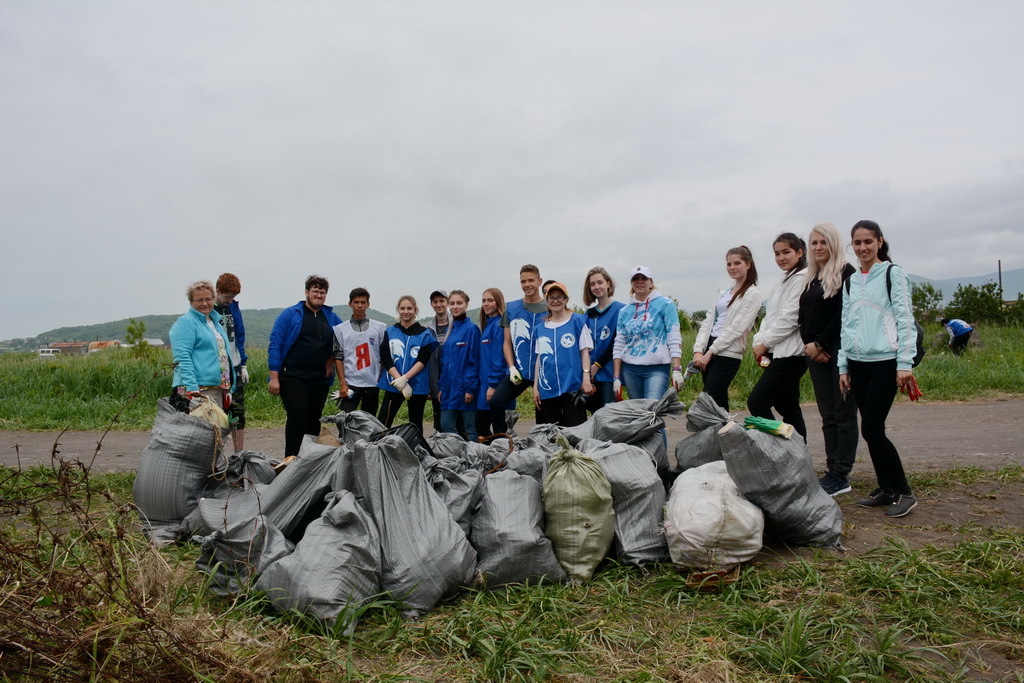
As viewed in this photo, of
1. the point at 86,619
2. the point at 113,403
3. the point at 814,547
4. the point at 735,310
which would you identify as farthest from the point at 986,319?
the point at 86,619

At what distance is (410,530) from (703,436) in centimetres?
172

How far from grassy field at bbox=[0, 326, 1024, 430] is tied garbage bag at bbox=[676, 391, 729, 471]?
568 cm

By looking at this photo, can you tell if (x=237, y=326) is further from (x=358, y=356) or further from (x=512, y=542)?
(x=512, y=542)

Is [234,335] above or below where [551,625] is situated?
above

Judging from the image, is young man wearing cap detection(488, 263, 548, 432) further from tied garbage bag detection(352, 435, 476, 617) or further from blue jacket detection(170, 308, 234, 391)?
tied garbage bag detection(352, 435, 476, 617)

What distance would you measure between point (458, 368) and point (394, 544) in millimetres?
3137

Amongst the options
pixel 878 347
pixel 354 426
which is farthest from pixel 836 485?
pixel 354 426

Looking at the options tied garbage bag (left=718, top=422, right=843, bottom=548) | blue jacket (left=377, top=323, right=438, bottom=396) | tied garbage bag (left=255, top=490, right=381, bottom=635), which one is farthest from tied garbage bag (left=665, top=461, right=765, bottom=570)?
blue jacket (left=377, top=323, right=438, bottom=396)

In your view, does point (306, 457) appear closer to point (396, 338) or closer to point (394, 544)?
point (394, 544)

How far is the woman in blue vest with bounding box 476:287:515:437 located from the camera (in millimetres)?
5883

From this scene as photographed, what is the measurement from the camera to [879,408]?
382cm

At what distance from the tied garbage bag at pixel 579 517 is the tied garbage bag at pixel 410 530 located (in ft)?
1.41

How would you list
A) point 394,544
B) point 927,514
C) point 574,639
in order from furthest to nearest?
point 927,514
point 394,544
point 574,639

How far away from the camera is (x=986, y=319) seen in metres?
18.9
